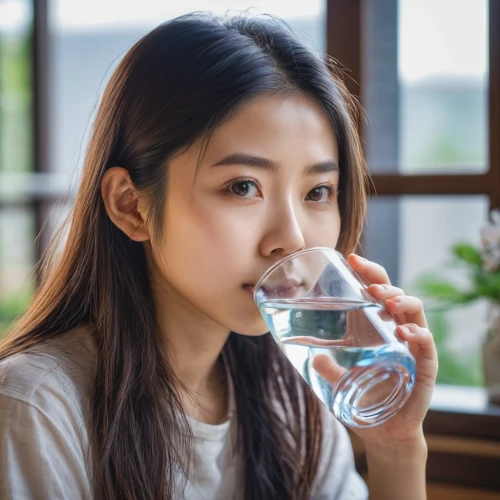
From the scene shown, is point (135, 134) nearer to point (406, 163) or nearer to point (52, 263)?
point (52, 263)

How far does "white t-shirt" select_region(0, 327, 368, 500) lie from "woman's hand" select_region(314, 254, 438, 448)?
0.88ft

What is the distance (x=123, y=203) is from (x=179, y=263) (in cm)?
14

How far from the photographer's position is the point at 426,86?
195 centimetres

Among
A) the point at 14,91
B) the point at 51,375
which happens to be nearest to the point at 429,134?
the point at 51,375

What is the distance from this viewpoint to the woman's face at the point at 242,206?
106 centimetres

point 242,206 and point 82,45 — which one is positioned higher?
point 82,45

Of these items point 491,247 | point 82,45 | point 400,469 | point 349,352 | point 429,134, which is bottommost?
point 400,469

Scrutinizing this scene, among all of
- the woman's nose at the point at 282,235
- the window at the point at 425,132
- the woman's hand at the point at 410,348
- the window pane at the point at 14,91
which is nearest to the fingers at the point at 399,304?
the woman's hand at the point at 410,348

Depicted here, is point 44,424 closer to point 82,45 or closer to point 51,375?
point 51,375

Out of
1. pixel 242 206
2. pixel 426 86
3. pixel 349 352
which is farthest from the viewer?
pixel 426 86

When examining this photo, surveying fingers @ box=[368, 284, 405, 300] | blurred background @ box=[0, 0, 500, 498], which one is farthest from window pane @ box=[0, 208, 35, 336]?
fingers @ box=[368, 284, 405, 300]

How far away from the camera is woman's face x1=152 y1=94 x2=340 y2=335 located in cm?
106

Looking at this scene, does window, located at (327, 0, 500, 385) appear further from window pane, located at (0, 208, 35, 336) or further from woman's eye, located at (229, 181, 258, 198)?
window pane, located at (0, 208, 35, 336)

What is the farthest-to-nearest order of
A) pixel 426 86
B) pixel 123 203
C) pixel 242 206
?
pixel 426 86
pixel 123 203
pixel 242 206
